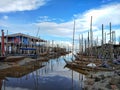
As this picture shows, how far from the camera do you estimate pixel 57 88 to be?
22.5m

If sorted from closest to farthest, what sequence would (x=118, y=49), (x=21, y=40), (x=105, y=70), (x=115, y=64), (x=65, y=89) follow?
1. (x=65, y=89)
2. (x=105, y=70)
3. (x=115, y=64)
4. (x=118, y=49)
5. (x=21, y=40)

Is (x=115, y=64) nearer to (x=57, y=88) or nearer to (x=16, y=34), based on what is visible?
(x=57, y=88)

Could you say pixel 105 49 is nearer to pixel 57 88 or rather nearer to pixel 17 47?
pixel 17 47

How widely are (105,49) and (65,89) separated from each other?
122 feet

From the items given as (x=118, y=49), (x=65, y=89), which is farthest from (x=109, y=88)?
(x=118, y=49)

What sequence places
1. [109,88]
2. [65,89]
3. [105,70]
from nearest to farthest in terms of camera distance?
1. [109,88]
2. [65,89]
3. [105,70]

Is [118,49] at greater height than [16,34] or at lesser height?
lesser

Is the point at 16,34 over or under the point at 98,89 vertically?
over

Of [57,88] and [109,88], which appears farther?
[57,88]

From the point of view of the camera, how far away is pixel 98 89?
20.0 m

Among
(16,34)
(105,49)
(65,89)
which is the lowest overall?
(65,89)

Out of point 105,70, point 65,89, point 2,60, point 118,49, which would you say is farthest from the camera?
point 118,49

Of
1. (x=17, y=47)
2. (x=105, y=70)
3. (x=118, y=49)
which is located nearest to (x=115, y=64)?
(x=105, y=70)

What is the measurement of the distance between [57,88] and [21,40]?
6058 cm
